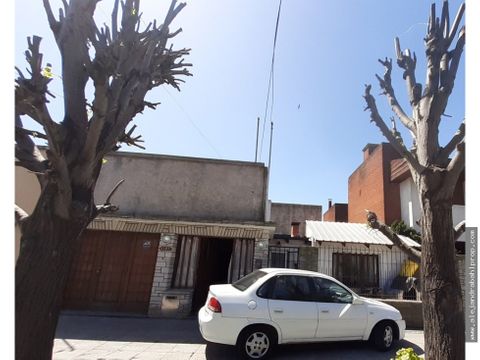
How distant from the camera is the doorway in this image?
31.3 ft

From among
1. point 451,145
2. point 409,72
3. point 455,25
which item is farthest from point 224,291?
point 455,25

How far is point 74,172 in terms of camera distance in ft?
8.86

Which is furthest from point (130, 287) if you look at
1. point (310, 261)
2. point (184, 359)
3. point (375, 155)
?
point (375, 155)

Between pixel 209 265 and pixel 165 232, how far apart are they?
8.69 ft

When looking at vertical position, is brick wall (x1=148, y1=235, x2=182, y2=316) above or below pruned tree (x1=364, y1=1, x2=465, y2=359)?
below

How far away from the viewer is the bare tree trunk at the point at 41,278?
91.6 inches

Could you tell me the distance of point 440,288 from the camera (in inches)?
103

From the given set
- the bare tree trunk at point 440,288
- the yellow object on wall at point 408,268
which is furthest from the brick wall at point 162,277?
the yellow object on wall at point 408,268

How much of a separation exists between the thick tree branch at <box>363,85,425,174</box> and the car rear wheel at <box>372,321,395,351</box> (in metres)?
4.40

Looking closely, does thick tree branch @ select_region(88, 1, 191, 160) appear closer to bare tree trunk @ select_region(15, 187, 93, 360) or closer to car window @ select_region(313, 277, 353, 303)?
bare tree trunk @ select_region(15, 187, 93, 360)

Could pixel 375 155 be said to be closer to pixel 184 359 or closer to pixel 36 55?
pixel 184 359

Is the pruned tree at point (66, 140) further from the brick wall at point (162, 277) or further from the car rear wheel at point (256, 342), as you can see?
the brick wall at point (162, 277)

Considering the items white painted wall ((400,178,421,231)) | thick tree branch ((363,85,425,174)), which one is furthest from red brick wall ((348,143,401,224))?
thick tree branch ((363,85,425,174))
